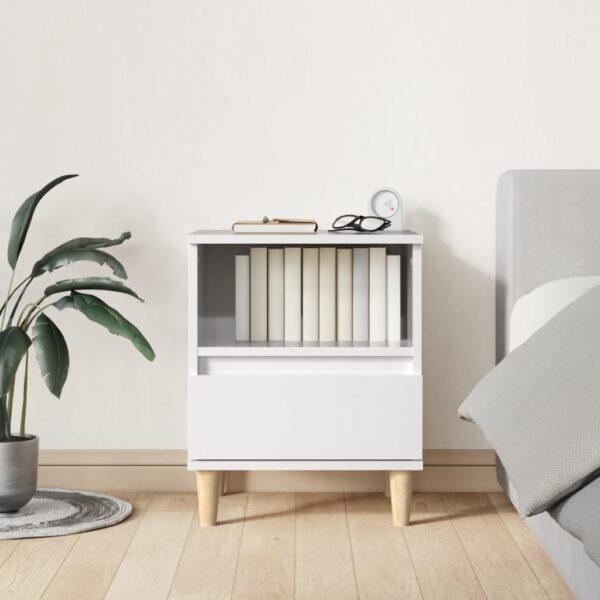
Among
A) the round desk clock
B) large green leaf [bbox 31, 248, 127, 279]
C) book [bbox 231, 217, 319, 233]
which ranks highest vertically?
the round desk clock

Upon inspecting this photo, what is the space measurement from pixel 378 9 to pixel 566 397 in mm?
1522

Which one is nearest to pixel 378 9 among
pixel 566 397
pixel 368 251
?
pixel 368 251

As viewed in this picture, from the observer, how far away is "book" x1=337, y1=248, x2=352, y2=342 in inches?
102

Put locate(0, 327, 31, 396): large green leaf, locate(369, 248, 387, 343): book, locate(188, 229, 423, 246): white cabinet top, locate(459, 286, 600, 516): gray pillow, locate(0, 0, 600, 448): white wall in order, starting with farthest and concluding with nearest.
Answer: locate(0, 0, 600, 448): white wall
locate(369, 248, 387, 343): book
locate(188, 229, 423, 246): white cabinet top
locate(0, 327, 31, 396): large green leaf
locate(459, 286, 600, 516): gray pillow

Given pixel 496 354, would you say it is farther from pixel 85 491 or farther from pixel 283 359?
pixel 85 491

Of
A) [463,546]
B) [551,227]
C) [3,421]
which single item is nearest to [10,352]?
[3,421]

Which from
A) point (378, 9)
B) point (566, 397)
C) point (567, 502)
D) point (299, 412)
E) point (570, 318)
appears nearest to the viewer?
point (567, 502)

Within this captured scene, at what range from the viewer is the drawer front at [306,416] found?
2471 millimetres

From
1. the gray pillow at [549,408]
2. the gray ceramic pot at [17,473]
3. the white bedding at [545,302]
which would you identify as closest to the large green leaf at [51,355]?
the gray ceramic pot at [17,473]

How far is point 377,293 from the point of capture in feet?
8.45

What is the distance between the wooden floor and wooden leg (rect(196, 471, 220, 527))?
0.03 metres

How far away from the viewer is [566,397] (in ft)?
5.29

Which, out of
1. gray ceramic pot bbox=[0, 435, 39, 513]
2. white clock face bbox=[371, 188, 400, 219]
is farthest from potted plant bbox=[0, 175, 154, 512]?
white clock face bbox=[371, 188, 400, 219]

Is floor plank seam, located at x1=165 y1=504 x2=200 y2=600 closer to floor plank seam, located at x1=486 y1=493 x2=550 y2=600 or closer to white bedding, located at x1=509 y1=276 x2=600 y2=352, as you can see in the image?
floor plank seam, located at x1=486 y1=493 x2=550 y2=600
